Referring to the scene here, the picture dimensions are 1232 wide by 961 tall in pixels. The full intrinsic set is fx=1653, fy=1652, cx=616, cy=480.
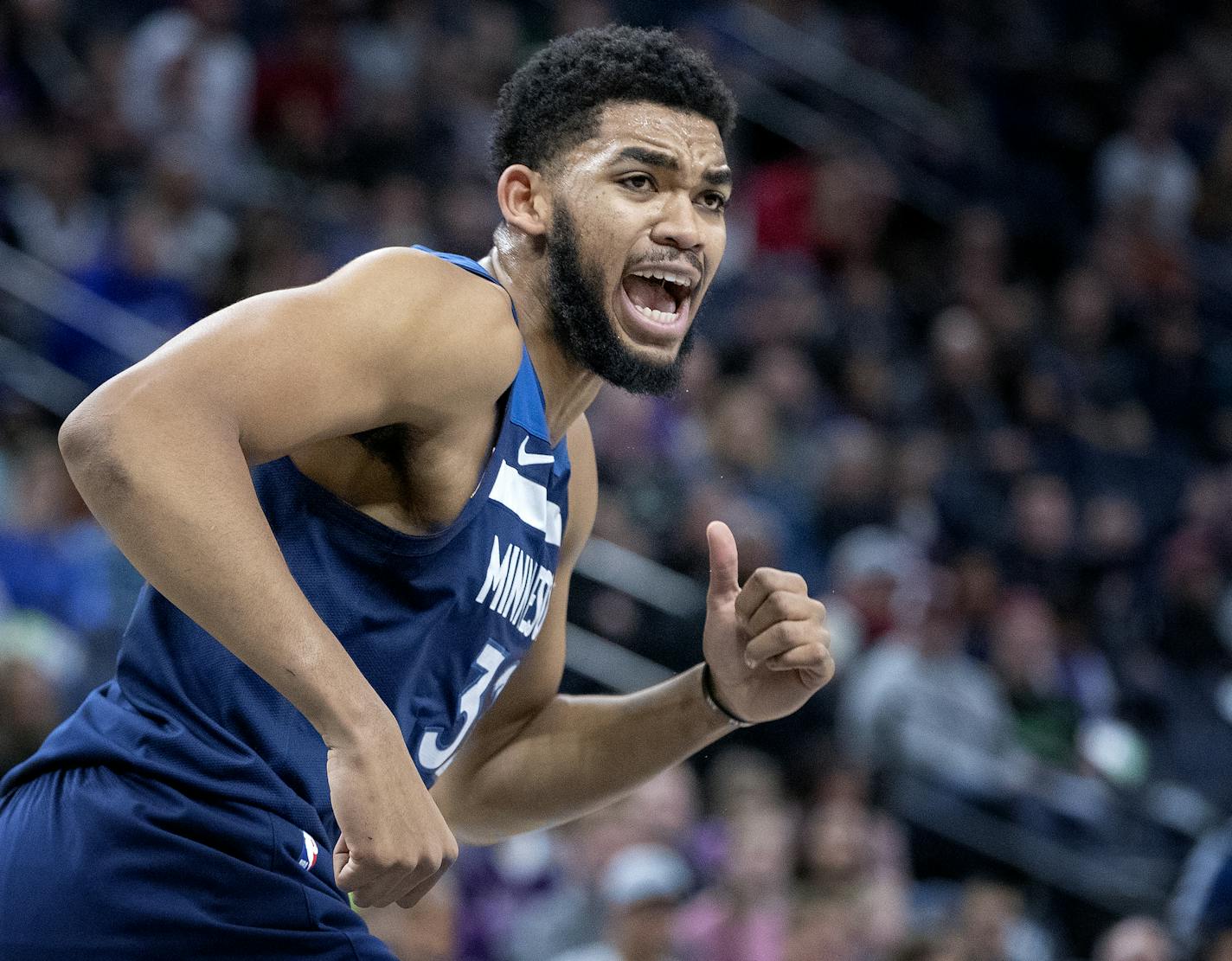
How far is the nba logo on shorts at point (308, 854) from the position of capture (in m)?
2.48

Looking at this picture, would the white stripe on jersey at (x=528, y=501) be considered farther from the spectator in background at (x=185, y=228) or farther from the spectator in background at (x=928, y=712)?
the spectator in background at (x=185, y=228)

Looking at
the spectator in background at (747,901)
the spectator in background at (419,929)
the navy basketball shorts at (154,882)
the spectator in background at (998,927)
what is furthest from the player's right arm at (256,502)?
the spectator in background at (998,927)

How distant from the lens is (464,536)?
262 cm

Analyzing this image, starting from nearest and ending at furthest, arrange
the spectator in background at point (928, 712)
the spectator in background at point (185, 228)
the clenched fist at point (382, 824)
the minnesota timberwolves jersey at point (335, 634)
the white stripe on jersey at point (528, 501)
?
the clenched fist at point (382, 824), the minnesota timberwolves jersey at point (335, 634), the white stripe on jersey at point (528, 501), the spectator in background at point (928, 712), the spectator in background at point (185, 228)

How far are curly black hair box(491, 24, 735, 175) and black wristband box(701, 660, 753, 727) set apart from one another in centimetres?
99

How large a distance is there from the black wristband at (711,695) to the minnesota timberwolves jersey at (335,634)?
0.53 meters

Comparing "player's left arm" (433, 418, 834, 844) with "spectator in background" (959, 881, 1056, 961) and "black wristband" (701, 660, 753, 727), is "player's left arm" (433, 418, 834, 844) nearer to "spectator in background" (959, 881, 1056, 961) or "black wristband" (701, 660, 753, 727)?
"black wristband" (701, 660, 753, 727)

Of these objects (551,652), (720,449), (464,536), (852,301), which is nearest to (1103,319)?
(852,301)

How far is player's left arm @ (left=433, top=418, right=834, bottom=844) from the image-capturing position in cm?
291

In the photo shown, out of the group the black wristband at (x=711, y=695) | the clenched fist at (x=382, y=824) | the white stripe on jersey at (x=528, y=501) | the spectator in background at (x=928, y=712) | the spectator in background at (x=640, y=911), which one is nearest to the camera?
the clenched fist at (x=382, y=824)

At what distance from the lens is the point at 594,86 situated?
2.88 meters

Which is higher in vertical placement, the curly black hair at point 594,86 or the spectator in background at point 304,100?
the curly black hair at point 594,86

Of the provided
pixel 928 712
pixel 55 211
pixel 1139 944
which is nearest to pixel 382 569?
pixel 1139 944

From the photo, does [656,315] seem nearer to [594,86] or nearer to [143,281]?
[594,86]
